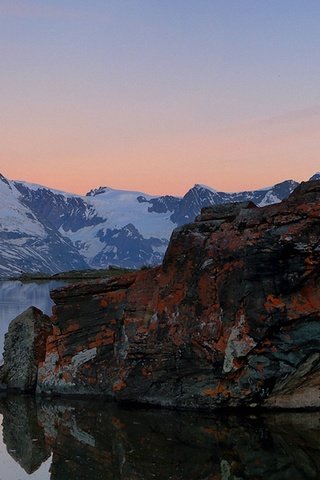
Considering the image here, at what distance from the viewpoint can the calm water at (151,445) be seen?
12969mm

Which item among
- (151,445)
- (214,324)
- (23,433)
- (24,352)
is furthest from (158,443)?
(24,352)

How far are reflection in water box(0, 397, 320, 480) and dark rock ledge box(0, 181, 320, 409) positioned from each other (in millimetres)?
831

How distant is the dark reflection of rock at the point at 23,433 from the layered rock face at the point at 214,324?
1.27 meters

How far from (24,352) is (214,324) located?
21.4 ft

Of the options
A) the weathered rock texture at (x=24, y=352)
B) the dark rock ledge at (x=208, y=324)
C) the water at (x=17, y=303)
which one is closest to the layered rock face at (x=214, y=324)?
the dark rock ledge at (x=208, y=324)

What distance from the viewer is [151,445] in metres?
14.9

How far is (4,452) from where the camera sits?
14984 millimetres

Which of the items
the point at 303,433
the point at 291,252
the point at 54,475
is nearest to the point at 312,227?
the point at 291,252

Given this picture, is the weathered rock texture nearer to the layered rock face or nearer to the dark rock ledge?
the dark rock ledge

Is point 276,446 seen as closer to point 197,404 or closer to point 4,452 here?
point 197,404

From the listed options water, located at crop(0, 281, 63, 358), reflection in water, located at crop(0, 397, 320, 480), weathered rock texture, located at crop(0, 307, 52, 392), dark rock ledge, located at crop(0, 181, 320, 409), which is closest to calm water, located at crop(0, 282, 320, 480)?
reflection in water, located at crop(0, 397, 320, 480)

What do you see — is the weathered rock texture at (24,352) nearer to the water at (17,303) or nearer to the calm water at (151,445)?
the calm water at (151,445)

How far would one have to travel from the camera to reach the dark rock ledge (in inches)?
711

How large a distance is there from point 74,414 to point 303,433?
5954 mm
